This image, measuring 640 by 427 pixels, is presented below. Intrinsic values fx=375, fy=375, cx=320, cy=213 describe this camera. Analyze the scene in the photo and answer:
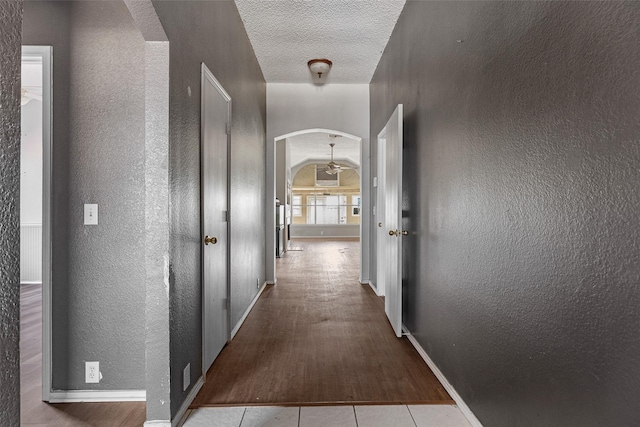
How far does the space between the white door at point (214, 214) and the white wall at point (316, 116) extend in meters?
2.24

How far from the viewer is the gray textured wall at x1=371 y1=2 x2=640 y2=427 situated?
38.3 inches

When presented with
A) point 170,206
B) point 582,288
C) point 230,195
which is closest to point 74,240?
point 170,206

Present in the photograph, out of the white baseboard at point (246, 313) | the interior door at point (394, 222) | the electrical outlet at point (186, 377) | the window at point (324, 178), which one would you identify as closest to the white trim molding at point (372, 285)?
the interior door at point (394, 222)

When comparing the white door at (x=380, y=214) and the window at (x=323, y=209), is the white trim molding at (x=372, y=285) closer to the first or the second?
the white door at (x=380, y=214)

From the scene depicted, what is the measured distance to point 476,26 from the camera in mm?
1825

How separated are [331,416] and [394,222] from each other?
1.64 meters

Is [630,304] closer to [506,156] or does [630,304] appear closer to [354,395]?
[506,156]

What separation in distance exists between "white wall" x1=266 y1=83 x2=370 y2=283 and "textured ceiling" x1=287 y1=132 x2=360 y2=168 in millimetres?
2967

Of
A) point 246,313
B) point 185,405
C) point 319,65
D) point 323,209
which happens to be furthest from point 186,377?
point 323,209

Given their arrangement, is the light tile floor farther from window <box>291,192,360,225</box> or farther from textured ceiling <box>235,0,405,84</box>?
window <box>291,192,360,225</box>

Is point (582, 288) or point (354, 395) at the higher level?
point (582, 288)

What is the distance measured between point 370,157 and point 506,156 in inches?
141

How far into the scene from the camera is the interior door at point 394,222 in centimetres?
294

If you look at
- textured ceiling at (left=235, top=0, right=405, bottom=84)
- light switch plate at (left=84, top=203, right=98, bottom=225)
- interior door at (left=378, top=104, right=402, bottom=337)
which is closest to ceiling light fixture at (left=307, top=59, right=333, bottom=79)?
textured ceiling at (left=235, top=0, right=405, bottom=84)
